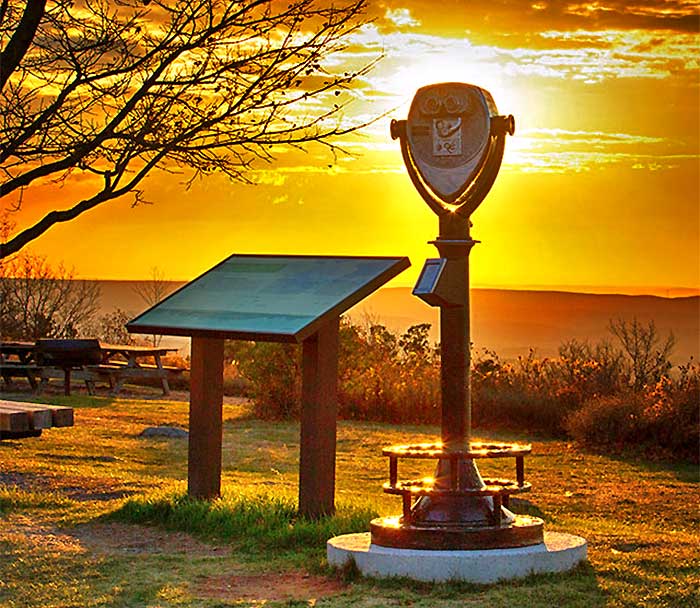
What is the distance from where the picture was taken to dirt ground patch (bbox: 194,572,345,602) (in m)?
6.92

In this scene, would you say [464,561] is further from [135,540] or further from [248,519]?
[135,540]

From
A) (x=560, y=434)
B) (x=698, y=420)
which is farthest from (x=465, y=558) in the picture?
(x=560, y=434)

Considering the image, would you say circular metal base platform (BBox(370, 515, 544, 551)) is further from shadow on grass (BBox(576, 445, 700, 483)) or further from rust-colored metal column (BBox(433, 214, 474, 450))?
shadow on grass (BBox(576, 445, 700, 483))

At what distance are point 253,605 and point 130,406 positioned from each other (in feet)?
44.1

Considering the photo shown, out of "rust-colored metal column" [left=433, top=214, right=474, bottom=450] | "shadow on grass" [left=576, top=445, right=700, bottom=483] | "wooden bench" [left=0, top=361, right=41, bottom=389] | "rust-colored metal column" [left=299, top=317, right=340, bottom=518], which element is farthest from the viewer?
"wooden bench" [left=0, top=361, right=41, bottom=389]

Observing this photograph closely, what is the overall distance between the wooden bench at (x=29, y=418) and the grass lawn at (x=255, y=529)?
27.0 inches

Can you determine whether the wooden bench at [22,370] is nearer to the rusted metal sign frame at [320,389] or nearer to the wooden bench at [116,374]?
the wooden bench at [116,374]

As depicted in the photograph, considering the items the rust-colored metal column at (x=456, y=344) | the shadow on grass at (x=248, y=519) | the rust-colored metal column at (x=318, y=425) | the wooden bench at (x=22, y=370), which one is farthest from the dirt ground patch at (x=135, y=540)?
the wooden bench at (x=22, y=370)

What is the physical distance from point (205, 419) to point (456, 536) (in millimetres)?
3226

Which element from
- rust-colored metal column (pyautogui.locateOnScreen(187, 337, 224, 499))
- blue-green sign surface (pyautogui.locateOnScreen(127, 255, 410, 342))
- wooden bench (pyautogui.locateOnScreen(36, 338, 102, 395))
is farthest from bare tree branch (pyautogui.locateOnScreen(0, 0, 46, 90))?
wooden bench (pyautogui.locateOnScreen(36, 338, 102, 395))

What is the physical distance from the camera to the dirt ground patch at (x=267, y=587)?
692 centimetres

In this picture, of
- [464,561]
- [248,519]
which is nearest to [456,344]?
[464,561]

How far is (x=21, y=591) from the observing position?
7195mm

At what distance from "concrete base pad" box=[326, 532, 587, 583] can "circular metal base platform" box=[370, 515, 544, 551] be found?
47 millimetres
